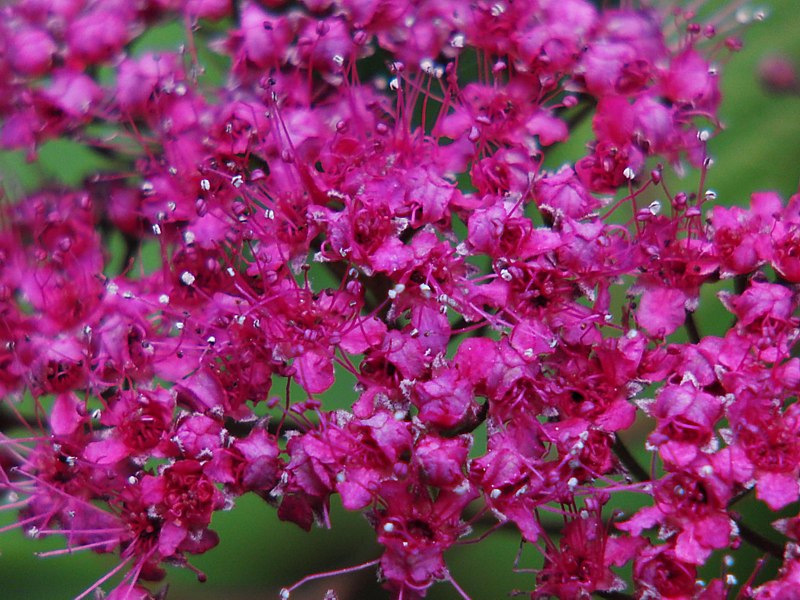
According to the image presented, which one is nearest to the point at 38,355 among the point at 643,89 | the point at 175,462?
the point at 175,462

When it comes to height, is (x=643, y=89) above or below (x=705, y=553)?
above

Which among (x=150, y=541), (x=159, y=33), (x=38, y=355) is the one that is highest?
(x=159, y=33)

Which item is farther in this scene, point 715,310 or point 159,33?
point 159,33

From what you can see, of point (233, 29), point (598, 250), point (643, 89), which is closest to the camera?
point (598, 250)

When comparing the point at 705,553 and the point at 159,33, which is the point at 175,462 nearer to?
the point at 705,553

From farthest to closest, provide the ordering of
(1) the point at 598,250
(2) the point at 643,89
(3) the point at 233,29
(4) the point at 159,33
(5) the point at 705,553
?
(4) the point at 159,33, (3) the point at 233,29, (2) the point at 643,89, (1) the point at 598,250, (5) the point at 705,553

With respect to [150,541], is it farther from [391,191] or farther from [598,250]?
[598,250]

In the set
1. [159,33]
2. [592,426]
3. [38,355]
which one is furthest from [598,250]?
[159,33]
